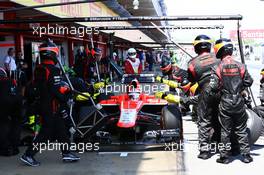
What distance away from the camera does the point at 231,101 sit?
6656 mm

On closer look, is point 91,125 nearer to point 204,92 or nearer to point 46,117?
point 46,117

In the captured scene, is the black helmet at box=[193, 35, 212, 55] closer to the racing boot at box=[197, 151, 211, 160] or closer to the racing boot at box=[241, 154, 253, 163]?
the racing boot at box=[197, 151, 211, 160]

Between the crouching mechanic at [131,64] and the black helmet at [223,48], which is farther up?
the black helmet at [223,48]

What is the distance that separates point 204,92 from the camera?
23.2 ft

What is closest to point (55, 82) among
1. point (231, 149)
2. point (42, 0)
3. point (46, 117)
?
point (46, 117)

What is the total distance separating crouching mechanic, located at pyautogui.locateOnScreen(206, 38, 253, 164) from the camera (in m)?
6.65

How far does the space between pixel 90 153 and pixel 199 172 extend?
6.89 feet

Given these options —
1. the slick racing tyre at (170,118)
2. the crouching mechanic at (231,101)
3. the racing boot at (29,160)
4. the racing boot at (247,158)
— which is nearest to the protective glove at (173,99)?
the slick racing tyre at (170,118)

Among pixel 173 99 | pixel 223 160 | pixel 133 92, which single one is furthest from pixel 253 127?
pixel 133 92

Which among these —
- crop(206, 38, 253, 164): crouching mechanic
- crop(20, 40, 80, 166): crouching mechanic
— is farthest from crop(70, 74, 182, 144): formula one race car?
crop(206, 38, 253, 164): crouching mechanic

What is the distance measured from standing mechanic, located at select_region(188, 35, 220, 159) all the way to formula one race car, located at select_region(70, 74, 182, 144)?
493mm

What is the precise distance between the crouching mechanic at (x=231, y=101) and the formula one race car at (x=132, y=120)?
0.95 meters

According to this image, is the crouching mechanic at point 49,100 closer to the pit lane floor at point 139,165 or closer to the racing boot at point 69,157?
the racing boot at point 69,157

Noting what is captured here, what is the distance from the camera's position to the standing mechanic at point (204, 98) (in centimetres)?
706
